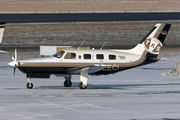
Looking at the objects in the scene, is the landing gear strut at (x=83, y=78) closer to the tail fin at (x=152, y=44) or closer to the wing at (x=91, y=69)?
the wing at (x=91, y=69)

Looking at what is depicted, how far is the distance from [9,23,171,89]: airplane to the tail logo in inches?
2.1

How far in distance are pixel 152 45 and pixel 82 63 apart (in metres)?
4.03

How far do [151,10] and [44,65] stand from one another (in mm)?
47049

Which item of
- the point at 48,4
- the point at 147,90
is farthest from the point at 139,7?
the point at 147,90

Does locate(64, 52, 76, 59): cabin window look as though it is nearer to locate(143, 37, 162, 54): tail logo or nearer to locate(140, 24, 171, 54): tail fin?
locate(140, 24, 171, 54): tail fin

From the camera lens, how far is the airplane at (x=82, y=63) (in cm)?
2080

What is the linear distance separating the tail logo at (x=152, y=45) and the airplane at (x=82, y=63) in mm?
53

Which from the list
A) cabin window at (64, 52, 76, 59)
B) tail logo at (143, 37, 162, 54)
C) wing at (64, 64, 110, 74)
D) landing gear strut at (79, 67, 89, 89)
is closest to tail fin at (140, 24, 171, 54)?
tail logo at (143, 37, 162, 54)

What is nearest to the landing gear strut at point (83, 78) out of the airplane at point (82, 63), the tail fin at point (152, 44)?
the airplane at point (82, 63)

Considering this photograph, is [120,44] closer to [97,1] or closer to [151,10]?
[151,10]

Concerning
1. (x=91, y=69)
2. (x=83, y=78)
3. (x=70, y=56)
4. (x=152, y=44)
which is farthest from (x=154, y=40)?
(x=70, y=56)

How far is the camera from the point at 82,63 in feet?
69.7

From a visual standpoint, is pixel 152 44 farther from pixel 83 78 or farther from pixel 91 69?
pixel 83 78

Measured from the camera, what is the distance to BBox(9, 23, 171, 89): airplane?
68.2ft
